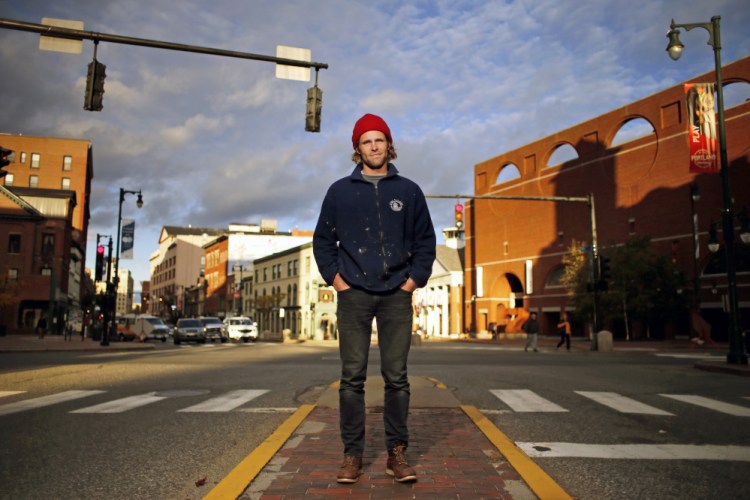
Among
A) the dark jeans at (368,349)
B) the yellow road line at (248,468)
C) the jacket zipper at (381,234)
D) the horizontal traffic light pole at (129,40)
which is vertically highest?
the horizontal traffic light pole at (129,40)

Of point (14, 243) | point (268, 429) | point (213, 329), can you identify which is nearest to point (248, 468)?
point (268, 429)

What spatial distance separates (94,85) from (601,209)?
1828 inches

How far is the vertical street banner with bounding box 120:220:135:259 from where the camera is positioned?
3530cm

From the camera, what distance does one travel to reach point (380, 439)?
15.5ft

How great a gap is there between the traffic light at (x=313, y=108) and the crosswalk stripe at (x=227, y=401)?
5.20m

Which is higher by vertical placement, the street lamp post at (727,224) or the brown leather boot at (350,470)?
the street lamp post at (727,224)

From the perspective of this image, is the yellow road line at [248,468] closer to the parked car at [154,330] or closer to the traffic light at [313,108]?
the traffic light at [313,108]

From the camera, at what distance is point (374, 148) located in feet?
12.5

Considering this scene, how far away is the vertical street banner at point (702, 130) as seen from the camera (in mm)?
17297

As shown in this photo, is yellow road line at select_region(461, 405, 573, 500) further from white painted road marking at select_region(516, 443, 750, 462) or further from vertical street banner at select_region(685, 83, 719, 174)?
vertical street banner at select_region(685, 83, 719, 174)

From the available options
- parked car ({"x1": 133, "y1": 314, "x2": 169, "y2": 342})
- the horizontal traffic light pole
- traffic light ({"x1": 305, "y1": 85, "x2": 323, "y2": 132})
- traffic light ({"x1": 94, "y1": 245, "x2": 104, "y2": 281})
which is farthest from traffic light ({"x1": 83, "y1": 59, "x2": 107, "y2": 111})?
parked car ({"x1": 133, "y1": 314, "x2": 169, "y2": 342})

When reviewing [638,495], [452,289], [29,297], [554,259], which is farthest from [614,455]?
[452,289]

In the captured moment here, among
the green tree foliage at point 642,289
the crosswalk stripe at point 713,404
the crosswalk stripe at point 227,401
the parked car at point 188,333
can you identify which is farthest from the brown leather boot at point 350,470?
the green tree foliage at point 642,289

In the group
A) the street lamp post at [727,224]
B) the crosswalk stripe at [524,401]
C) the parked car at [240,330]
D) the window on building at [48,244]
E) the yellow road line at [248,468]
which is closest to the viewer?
the yellow road line at [248,468]
